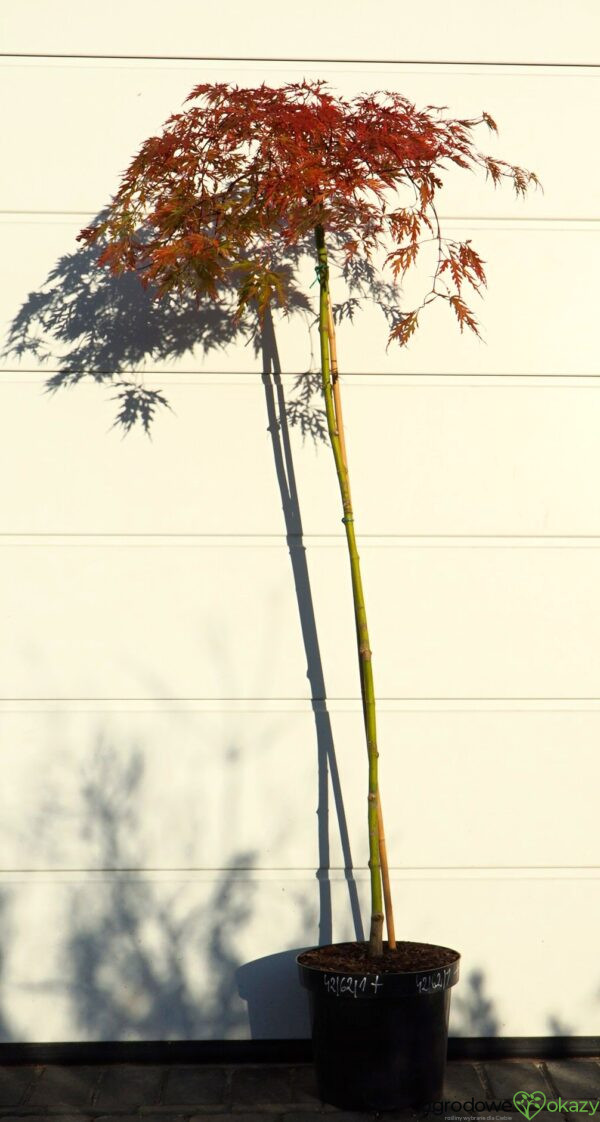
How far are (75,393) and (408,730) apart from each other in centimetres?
138

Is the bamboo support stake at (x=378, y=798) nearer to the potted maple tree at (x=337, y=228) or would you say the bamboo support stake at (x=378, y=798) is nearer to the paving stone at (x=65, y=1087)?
the potted maple tree at (x=337, y=228)

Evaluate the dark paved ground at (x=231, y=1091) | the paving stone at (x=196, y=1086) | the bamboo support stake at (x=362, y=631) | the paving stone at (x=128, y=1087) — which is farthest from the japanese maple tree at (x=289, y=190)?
the paving stone at (x=128, y=1087)

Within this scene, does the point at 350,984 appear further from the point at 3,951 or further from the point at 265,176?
the point at 265,176

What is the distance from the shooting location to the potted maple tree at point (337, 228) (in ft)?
9.22

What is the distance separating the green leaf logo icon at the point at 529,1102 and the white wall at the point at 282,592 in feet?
0.92

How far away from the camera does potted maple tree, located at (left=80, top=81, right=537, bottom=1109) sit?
2.81 metres

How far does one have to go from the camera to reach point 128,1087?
312cm

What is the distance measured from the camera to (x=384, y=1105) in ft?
9.47

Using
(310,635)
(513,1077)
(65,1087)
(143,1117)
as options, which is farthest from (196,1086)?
(310,635)

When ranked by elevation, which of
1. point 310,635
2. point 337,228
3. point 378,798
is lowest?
point 378,798

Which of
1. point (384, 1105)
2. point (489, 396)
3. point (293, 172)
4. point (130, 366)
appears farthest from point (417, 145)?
point (384, 1105)

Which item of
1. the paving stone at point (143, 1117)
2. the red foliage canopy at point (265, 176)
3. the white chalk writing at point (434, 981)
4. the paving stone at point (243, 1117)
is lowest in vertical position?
the paving stone at point (243, 1117)

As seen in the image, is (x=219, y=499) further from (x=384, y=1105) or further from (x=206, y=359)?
(x=384, y=1105)

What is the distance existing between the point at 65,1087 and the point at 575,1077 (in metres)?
1.39
